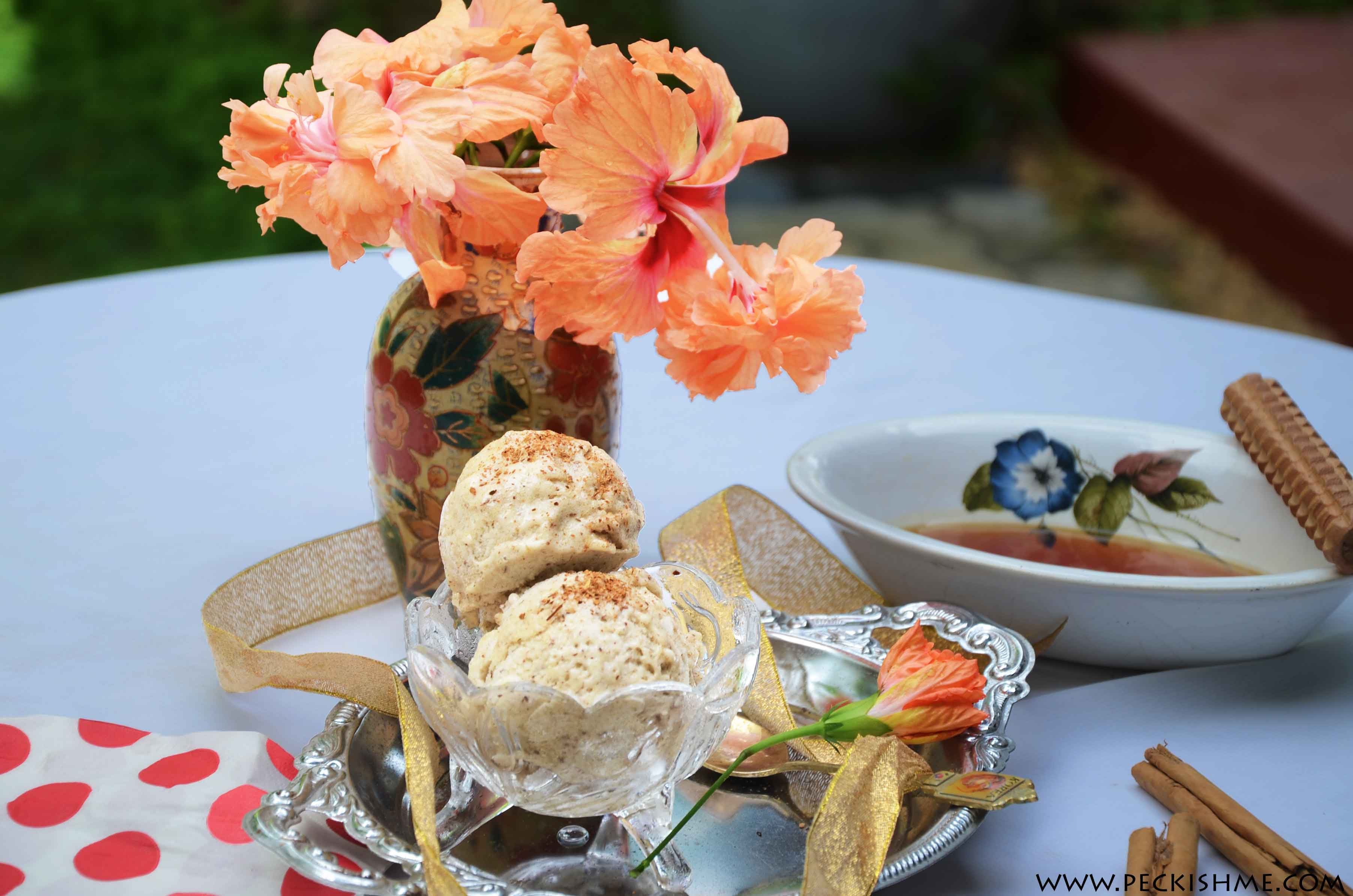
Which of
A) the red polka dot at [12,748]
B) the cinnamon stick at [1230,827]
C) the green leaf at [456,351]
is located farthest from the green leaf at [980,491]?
the red polka dot at [12,748]

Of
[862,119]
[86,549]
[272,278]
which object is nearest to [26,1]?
[862,119]

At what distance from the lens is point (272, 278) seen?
122 centimetres

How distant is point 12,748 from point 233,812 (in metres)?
0.12

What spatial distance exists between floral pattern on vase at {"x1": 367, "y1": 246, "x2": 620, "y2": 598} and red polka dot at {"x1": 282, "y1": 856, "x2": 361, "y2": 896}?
0.68ft

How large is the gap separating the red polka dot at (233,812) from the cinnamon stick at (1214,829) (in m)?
0.40

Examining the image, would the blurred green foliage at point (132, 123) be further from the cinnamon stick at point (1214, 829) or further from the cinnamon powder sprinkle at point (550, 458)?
the cinnamon stick at point (1214, 829)

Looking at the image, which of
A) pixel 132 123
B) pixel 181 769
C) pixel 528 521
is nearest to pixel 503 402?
pixel 528 521

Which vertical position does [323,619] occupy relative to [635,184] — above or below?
below

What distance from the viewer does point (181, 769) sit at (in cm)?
58

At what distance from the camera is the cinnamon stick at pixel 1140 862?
52 cm

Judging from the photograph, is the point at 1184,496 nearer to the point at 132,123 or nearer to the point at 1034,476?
the point at 1034,476

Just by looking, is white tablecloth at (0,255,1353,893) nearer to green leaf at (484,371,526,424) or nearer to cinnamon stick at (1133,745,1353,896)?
cinnamon stick at (1133,745,1353,896)

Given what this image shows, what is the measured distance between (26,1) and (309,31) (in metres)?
0.63

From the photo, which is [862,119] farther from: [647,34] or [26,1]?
[26,1]
